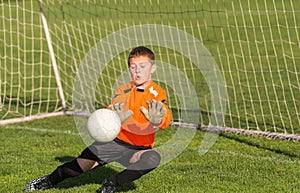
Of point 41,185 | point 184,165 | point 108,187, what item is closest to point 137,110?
point 108,187

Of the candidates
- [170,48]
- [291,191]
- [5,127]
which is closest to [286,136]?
[291,191]

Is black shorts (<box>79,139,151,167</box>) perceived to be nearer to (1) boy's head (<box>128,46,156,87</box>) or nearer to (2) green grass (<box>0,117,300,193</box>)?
(2) green grass (<box>0,117,300,193</box>)

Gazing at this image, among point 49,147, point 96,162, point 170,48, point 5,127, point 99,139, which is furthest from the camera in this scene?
point 170,48

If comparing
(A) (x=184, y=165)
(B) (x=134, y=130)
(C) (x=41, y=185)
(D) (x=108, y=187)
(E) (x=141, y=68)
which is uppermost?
(E) (x=141, y=68)

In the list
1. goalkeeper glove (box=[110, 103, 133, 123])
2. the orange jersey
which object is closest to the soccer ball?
goalkeeper glove (box=[110, 103, 133, 123])

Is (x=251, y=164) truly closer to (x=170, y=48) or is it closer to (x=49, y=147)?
(x=49, y=147)

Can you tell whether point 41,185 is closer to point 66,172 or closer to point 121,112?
point 66,172

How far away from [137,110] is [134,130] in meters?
0.16

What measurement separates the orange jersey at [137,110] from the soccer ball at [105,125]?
0.20 metres

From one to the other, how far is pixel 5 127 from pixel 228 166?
11.9 feet

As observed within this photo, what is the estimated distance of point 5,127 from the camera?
9203mm

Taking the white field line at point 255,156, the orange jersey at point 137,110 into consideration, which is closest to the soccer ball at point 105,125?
the orange jersey at point 137,110

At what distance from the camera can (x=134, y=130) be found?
545 cm

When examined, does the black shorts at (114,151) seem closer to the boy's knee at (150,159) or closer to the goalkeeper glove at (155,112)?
the boy's knee at (150,159)
